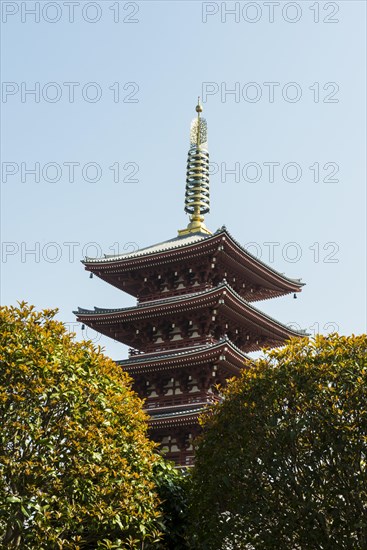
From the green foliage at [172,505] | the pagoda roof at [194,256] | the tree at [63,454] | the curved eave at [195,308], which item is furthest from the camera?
the pagoda roof at [194,256]

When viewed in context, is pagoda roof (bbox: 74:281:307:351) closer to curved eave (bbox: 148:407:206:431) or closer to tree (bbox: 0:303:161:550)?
curved eave (bbox: 148:407:206:431)

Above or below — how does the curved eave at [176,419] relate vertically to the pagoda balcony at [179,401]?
below

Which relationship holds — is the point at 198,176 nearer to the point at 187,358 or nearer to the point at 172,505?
the point at 187,358

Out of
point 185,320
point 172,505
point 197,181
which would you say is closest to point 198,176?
point 197,181

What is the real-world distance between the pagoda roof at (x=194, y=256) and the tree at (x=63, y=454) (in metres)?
21.1

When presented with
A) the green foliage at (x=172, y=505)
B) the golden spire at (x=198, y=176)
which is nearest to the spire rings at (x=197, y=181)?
the golden spire at (x=198, y=176)

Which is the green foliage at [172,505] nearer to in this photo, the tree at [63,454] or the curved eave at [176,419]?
the tree at [63,454]

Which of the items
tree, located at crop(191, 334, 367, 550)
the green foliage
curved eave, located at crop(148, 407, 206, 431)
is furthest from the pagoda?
tree, located at crop(191, 334, 367, 550)

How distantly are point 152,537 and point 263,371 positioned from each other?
474 cm

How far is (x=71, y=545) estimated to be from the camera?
56.1ft

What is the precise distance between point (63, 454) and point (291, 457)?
16.5ft

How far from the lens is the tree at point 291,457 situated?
693 inches

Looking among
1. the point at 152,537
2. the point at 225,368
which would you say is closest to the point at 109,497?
the point at 152,537

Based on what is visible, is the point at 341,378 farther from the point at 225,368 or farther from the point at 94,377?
the point at 225,368
